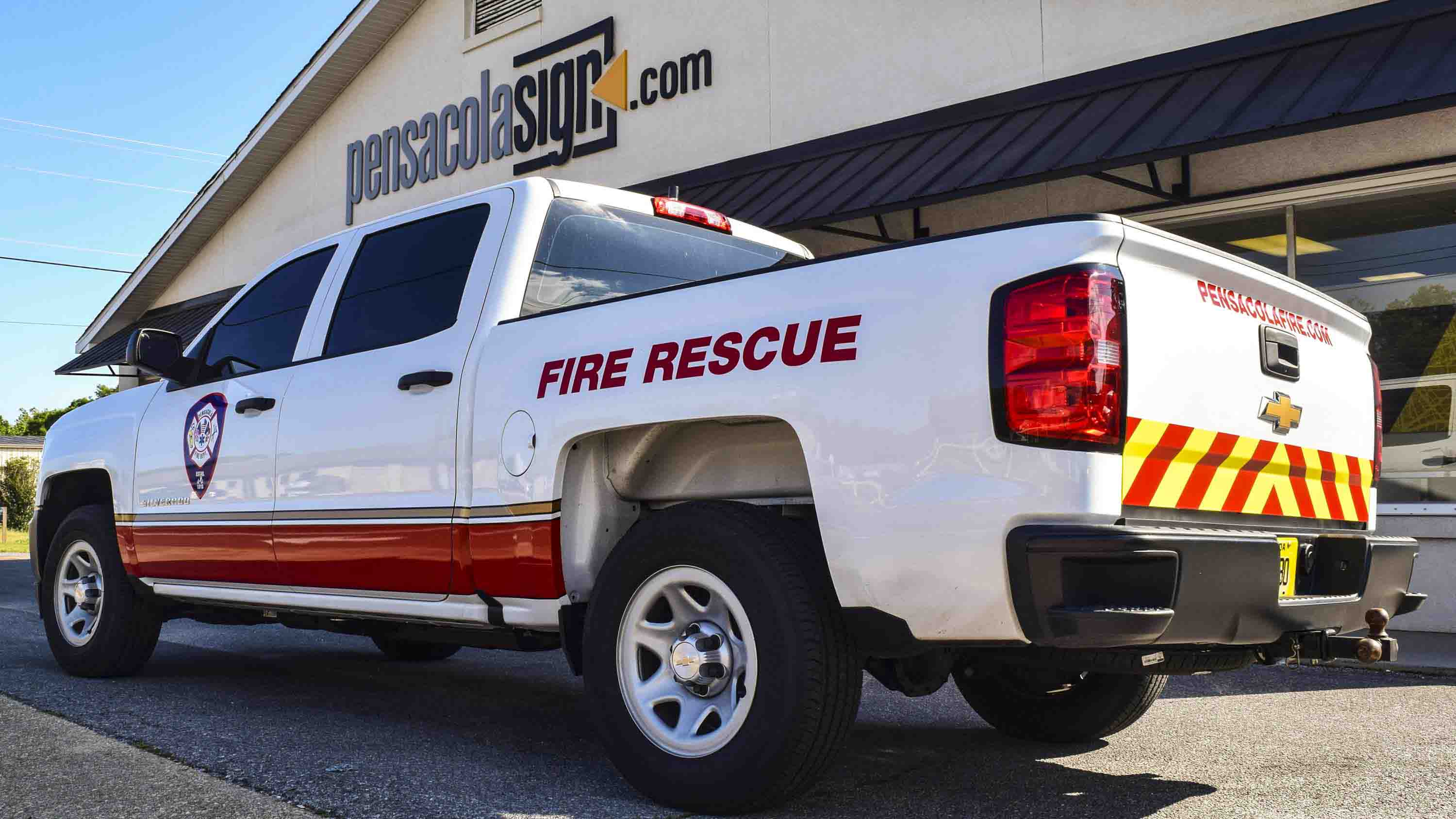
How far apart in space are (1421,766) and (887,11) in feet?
27.6

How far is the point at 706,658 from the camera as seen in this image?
347cm

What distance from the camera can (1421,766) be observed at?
436cm

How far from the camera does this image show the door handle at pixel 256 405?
5.09 meters

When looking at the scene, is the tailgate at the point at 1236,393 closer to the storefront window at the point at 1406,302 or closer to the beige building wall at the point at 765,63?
the storefront window at the point at 1406,302

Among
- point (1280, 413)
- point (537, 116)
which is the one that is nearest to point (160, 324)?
point (537, 116)

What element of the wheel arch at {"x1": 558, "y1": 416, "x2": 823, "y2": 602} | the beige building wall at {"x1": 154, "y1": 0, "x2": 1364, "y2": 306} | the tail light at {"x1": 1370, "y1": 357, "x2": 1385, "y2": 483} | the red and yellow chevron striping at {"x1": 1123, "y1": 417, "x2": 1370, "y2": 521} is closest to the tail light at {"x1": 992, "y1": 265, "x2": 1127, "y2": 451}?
the red and yellow chevron striping at {"x1": 1123, "y1": 417, "x2": 1370, "y2": 521}

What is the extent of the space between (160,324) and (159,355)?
17.8 metres

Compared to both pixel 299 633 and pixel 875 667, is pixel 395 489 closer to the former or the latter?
pixel 875 667

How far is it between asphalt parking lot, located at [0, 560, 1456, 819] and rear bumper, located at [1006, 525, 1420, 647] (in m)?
0.79

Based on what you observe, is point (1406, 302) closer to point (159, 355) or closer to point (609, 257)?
point (609, 257)

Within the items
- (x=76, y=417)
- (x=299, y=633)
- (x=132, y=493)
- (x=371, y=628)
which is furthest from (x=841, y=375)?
(x=299, y=633)

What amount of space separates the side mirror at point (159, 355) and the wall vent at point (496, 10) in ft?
34.5

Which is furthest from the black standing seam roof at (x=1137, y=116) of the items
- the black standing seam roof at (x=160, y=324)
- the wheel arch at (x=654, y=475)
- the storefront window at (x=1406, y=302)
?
the black standing seam roof at (x=160, y=324)

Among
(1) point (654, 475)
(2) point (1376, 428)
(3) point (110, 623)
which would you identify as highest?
(2) point (1376, 428)
